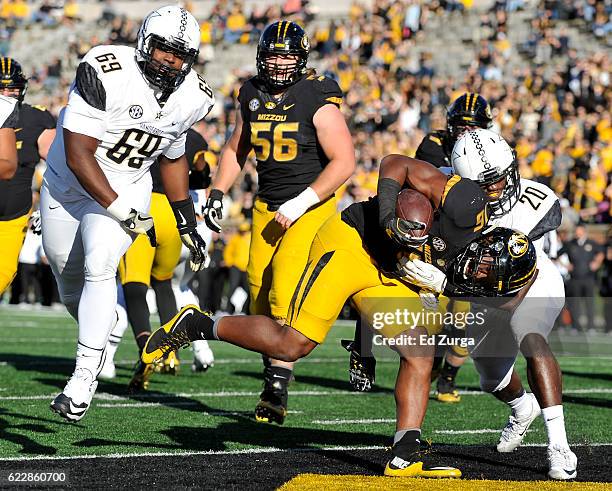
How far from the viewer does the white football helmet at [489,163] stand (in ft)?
17.0

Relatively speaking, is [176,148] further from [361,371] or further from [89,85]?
[361,371]

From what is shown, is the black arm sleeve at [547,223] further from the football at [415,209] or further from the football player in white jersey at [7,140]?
the football player in white jersey at [7,140]

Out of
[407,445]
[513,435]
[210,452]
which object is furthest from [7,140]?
[513,435]

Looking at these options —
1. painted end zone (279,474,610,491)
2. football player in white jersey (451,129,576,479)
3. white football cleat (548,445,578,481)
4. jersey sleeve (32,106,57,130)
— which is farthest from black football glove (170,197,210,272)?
white football cleat (548,445,578,481)

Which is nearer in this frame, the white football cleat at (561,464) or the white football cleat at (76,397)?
the white football cleat at (561,464)

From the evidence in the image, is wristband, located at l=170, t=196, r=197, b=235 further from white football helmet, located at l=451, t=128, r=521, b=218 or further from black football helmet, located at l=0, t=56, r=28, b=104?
black football helmet, located at l=0, t=56, r=28, b=104

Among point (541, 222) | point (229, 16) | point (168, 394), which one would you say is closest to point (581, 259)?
point (168, 394)

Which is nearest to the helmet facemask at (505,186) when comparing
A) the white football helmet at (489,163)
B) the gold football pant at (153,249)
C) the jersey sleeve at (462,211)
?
the white football helmet at (489,163)

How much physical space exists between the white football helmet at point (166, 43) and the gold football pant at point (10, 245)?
66.8 inches

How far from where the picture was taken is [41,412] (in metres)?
6.34

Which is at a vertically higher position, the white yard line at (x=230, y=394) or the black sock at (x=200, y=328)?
the black sock at (x=200, y=328)

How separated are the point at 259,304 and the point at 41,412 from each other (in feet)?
4.30

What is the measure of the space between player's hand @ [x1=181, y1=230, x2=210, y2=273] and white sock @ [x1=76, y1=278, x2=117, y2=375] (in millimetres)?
588

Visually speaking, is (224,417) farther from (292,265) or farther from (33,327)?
(33,327)
